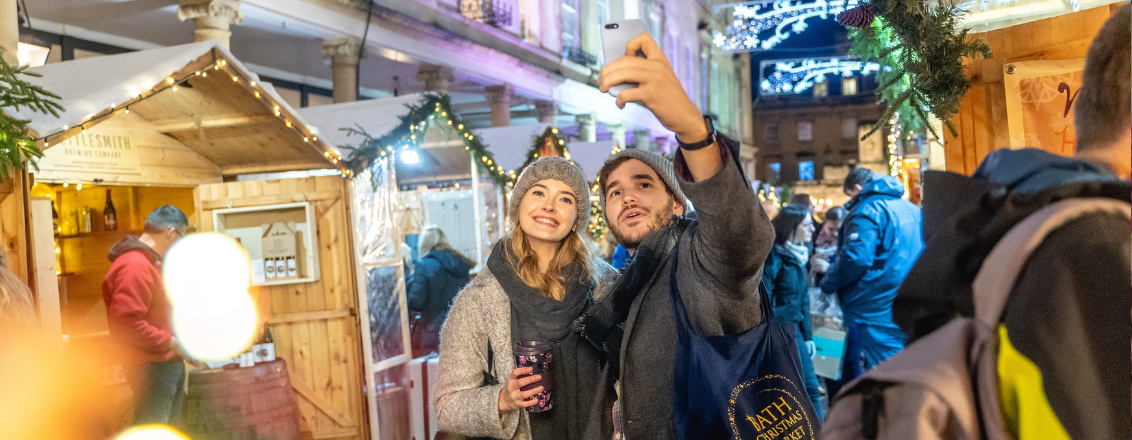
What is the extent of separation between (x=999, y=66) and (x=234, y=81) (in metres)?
4.35

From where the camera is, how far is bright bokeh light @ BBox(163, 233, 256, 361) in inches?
198

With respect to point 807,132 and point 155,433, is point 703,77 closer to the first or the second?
point 807,132

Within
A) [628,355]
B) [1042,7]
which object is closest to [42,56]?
[628,355]

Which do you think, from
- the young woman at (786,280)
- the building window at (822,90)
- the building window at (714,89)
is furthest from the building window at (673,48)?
the building window at (822,90)

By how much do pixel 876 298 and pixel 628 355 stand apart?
123 inches

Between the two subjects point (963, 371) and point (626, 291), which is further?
point (626, 291)

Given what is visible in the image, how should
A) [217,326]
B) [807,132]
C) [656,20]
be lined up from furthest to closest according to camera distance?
[807,132] < [656,20] < [217,326]

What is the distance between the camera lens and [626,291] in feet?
6.73

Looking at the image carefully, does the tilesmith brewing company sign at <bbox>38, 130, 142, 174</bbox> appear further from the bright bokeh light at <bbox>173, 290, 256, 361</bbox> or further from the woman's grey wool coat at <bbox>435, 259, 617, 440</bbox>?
the woman's grey wool coat at <bbox>435, 259, 617, 440</bbox>

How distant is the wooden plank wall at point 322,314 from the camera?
5484 mm

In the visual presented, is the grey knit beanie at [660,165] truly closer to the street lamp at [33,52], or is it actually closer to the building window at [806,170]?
the street lamp at [33,52]

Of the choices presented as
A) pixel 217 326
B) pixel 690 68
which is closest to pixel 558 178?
pixel 217 326

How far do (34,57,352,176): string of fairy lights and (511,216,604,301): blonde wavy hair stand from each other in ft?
7.60

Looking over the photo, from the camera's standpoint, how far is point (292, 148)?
5.50 meters
